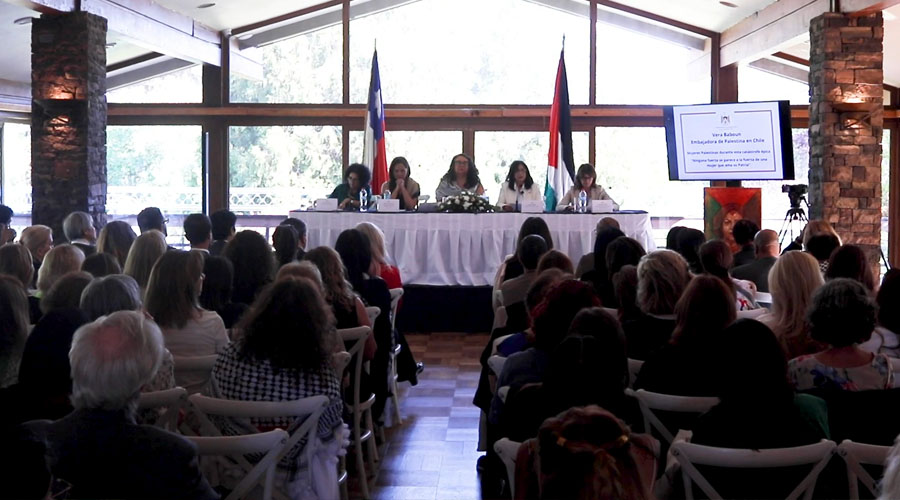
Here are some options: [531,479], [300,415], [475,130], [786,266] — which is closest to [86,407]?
[300,415]

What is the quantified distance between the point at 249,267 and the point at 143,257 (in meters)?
0.51

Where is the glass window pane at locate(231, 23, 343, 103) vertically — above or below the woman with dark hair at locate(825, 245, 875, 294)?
above

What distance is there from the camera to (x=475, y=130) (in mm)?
13312

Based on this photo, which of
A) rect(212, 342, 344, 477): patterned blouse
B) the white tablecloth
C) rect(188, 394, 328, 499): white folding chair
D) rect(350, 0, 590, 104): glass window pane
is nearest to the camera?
rect(188, 394, 328, 499): white folding chair

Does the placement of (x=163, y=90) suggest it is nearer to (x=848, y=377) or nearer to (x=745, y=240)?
(x=745, y=240)

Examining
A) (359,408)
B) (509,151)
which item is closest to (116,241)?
(359,408)

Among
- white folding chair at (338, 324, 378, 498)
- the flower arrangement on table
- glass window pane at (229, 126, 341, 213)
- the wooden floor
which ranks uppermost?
glass window pane at (229, 126, 341, 213)

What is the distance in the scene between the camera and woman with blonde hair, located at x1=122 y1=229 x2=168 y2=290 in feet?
15.4

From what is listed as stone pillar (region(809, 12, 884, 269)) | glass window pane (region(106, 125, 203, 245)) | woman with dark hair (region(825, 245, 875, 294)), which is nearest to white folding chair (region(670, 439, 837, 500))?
woman with dark hair (region(825, 245, 875, 294))

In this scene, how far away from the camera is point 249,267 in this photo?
470 cm

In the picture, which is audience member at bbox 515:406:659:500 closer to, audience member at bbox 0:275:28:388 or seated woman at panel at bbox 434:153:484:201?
audience member at bbox 0:275:28:388

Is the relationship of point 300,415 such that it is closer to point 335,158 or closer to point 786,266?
point 786,266

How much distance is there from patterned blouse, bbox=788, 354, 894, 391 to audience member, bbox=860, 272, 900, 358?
19.6 inches

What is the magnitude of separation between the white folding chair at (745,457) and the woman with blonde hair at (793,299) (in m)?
1.14
